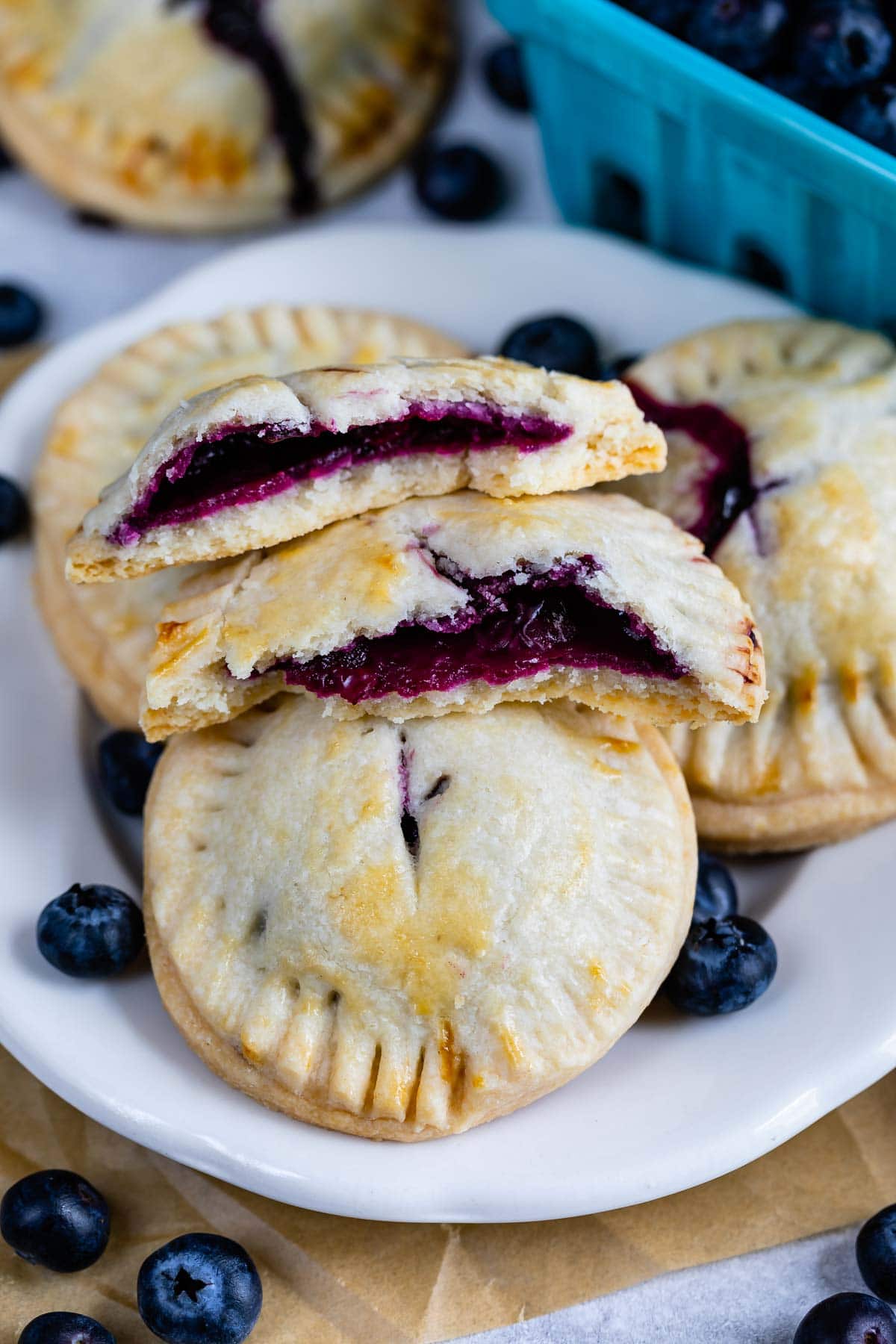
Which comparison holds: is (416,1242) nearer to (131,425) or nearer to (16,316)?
(131,425)

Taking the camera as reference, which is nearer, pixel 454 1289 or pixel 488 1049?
pixel 488 1049

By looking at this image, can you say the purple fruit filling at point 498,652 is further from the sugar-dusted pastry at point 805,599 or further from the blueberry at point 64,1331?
the blueberry at point 64,1331

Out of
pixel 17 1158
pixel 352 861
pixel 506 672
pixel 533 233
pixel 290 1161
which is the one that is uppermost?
pixel 533 233

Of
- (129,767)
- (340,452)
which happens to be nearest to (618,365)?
(340,452)

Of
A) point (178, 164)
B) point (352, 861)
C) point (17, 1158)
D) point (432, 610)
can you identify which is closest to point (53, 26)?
point (178, 164)

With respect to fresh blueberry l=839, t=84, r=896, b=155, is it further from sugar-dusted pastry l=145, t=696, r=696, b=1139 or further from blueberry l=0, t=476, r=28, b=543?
blueberry l=0, t=476, r=28, b=543

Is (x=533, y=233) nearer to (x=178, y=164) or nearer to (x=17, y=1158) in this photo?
(x=178, y=164)

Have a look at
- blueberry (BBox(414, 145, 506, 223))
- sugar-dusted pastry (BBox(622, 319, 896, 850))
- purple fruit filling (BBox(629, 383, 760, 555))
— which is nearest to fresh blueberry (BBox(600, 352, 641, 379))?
purple fruit filling (BBox(629, 383, 760, 555))
